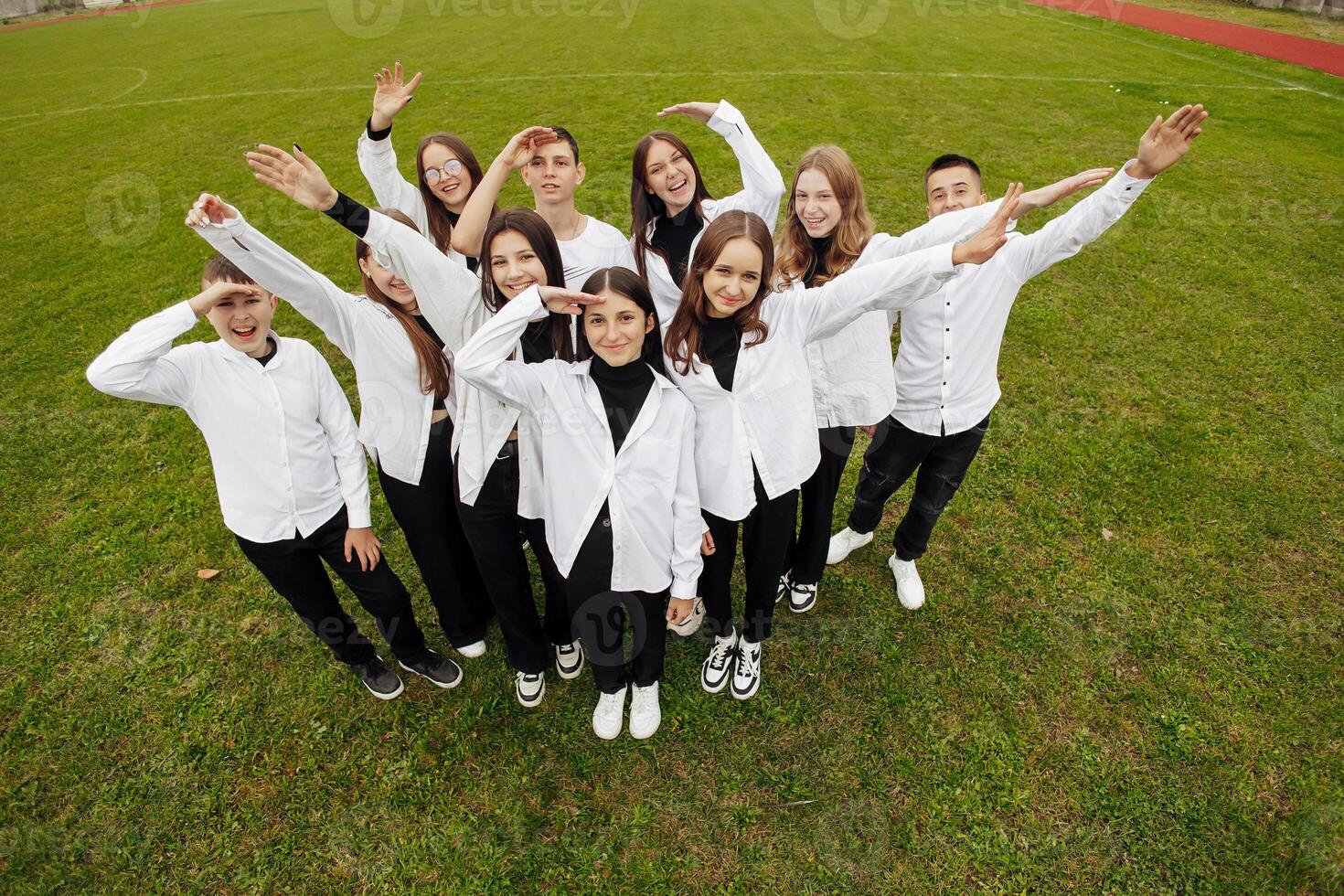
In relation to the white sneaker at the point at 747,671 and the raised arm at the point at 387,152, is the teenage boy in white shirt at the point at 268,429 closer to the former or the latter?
the raised arm at the point at 387,152

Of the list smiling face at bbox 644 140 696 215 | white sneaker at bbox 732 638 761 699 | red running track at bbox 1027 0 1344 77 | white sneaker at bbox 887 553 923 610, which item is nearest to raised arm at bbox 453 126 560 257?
smiling face at bbox 644 140 696 215

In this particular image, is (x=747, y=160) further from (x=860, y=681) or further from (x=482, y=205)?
(x=860, y=681)

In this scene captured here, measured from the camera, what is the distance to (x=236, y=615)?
12.5 feet

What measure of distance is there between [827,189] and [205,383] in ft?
8.86

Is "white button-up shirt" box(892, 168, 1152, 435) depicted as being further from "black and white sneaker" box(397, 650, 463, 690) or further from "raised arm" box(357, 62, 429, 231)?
"black and white sneaker" box(397, 650, 463, 690)

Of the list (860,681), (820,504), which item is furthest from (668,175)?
(860,681)

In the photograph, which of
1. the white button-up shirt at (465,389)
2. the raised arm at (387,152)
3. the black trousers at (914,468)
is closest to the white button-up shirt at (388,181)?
the raised arm at (387,152)

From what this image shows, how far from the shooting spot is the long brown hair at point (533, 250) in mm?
2547

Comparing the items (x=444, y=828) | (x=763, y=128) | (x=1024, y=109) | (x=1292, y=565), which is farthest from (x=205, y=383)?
(x=1024, y=109)

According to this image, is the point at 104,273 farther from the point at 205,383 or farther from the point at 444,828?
the point at 444,828

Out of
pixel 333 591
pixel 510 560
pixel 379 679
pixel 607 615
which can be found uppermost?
pixel 510 560

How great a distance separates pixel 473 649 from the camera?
3.54m

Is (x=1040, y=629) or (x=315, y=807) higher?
(x=1040, y=629)

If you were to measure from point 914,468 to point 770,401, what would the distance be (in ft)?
4.08
